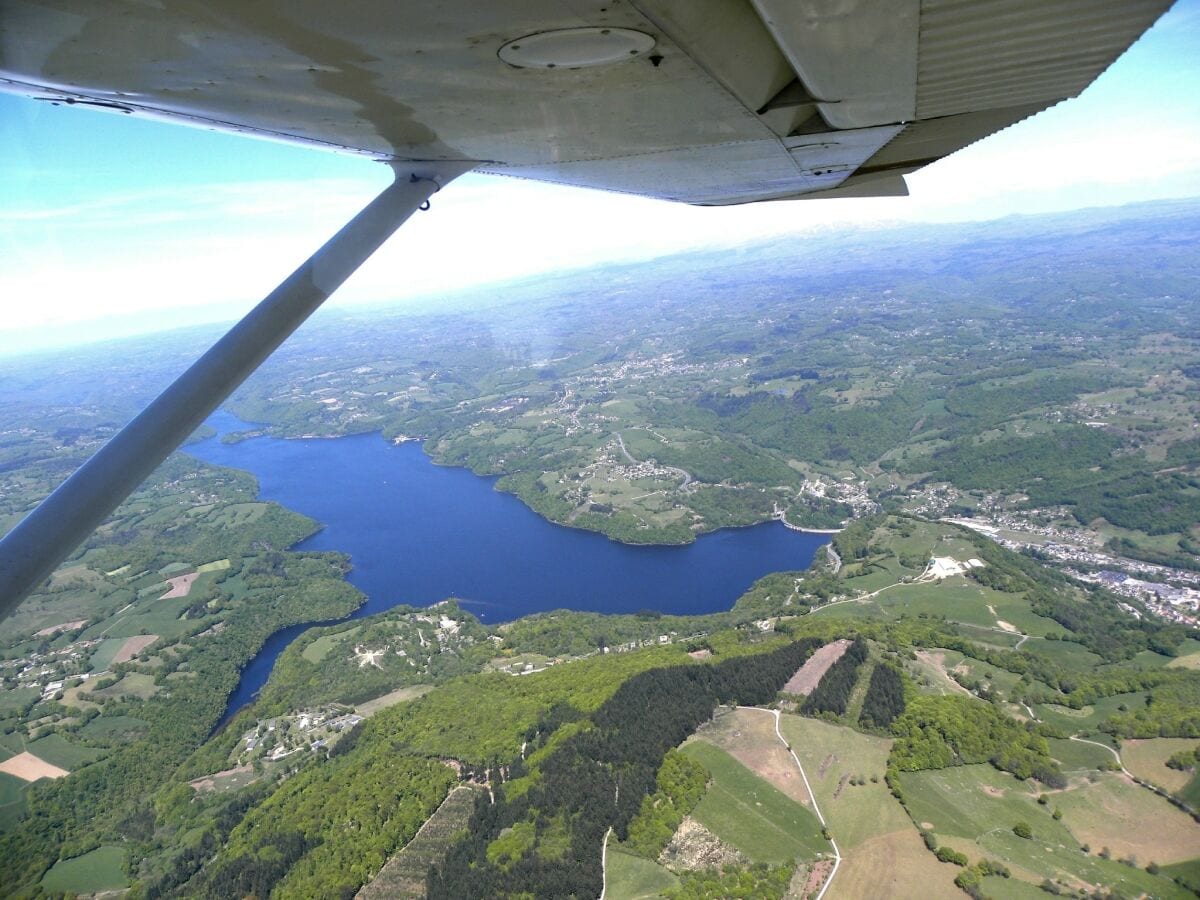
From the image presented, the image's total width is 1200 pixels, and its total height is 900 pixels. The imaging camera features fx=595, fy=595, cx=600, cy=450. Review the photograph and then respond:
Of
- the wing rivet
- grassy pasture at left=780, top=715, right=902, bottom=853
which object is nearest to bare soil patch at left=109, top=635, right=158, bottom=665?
grassy pasture at left=780, top=715, right=902, bottom=853

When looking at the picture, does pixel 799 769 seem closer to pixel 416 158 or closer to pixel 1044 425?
pixel 416 158

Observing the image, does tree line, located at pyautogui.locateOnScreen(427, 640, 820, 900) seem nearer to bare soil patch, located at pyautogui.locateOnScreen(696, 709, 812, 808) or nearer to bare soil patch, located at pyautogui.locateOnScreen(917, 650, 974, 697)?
bare soil patch, located at pyautogui.locateOnScreen(696, 709, 812, 808)

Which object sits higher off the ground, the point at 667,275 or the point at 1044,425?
the point at 667,275

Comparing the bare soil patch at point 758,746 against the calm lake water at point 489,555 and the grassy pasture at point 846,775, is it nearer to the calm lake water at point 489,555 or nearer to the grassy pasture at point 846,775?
the grassy pasture at point 846,775

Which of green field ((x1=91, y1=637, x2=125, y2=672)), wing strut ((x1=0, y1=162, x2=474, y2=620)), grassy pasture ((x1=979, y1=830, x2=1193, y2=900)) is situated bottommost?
grassy pasture ((x1=979, y1=830, x2=1193, y2=900))

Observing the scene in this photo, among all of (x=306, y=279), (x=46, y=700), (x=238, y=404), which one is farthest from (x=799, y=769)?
(x=238, y=404)
